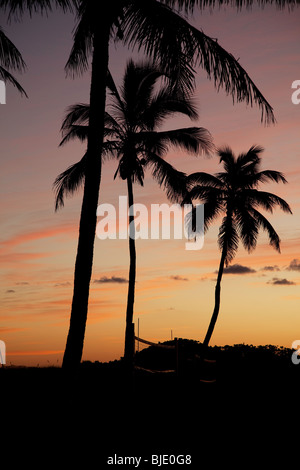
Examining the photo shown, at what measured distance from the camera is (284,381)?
24703mm

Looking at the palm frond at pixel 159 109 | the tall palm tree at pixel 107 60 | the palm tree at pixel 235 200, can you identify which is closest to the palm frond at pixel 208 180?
the palm tree at pixel 235 200

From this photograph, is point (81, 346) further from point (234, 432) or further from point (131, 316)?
point (131, 316)

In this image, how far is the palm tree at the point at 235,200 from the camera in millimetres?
29031

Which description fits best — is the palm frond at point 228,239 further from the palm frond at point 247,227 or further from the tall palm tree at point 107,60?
the tall palm tree at point 107,60

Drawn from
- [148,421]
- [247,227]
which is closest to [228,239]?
[247,227]

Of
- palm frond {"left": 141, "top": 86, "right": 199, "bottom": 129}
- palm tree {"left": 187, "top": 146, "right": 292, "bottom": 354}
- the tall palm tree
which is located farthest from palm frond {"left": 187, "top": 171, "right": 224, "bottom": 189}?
the tall palm tree

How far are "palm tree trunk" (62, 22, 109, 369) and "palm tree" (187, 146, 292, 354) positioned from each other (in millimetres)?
18187

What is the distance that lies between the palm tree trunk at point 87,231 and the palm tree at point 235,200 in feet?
59.7

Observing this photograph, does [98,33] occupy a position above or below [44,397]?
above

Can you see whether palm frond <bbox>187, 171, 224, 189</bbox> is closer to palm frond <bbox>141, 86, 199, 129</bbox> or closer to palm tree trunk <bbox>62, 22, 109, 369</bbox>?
palm frond <bbox>141, 86, 199, 129</bbox>

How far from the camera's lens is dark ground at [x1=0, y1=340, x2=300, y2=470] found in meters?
9.99
